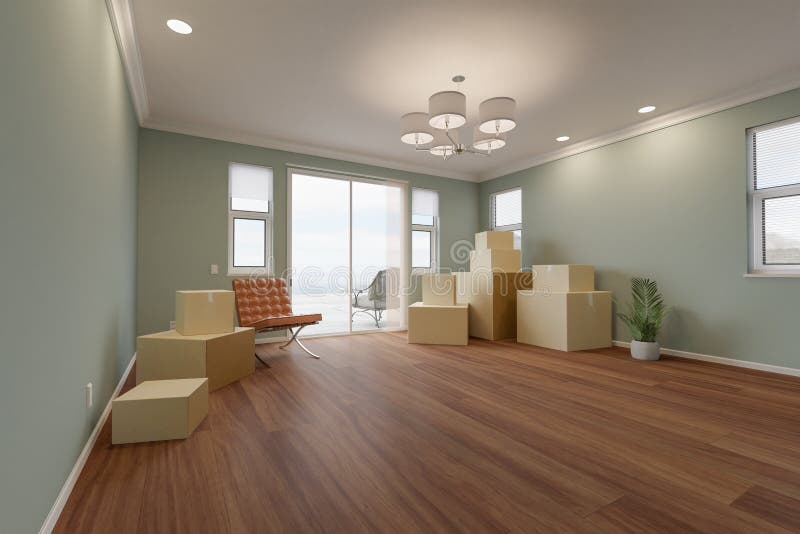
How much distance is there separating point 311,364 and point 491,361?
1.85m

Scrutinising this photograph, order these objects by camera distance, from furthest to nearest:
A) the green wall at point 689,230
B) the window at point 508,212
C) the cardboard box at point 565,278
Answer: the window at point 508,212 < the cardboard box at point 565,278 < the green wall at point 689,230

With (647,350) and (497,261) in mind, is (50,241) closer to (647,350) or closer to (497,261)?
(497,261)

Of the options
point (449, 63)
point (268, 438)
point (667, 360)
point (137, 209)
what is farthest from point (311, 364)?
point (667, 360)

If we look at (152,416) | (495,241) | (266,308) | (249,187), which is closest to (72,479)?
(152,416)

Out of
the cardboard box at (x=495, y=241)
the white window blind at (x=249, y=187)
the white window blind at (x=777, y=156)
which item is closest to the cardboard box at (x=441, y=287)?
the cardboard box at (x=495, y=241)

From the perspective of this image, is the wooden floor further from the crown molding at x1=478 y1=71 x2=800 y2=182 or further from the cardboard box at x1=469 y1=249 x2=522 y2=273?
the crown molding at x1=478 y1=71 x2=800 y2=182

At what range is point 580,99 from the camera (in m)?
3.86

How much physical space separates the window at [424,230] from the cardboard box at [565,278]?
202 cm

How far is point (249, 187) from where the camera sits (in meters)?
4.89

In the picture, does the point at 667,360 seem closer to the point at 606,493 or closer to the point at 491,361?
the point at 491,361

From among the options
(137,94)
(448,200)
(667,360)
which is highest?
(137,94)

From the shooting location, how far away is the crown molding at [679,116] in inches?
135

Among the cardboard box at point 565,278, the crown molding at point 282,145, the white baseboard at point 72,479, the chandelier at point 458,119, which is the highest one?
the crown molding at point 282,145

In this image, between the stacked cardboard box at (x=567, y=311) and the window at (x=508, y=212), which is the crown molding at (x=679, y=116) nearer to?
the window at (x=508, y=212)
